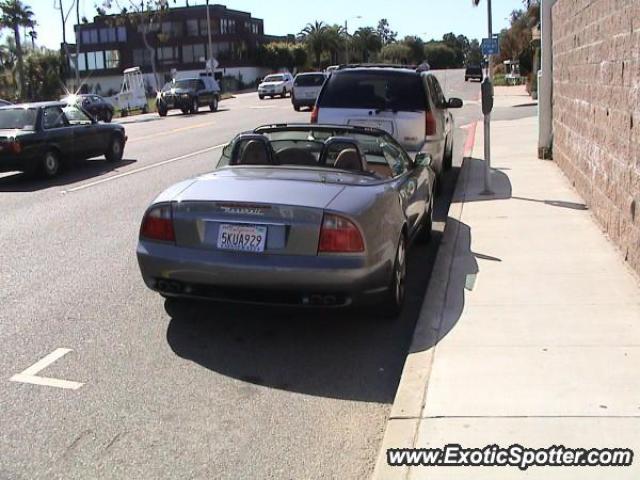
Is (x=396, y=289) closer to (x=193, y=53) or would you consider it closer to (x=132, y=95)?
(x=132, y=95)

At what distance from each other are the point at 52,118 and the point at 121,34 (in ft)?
295

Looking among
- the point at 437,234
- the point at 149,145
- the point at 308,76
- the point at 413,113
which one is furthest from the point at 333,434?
the point at 308,76

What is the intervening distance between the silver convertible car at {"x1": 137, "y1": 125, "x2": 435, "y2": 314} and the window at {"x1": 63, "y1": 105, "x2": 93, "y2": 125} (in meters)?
10.7

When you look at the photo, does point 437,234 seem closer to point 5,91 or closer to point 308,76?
point 308,76

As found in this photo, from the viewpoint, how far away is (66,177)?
48.4 feet

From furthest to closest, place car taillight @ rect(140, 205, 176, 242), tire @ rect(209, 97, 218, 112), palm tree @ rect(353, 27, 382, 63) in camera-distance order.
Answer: palm tree @ rect(353, 27, 382, 63)
tire @ rect(209, 97, 218, 112)
car taillight @ rect(140, 205, 176, 242)

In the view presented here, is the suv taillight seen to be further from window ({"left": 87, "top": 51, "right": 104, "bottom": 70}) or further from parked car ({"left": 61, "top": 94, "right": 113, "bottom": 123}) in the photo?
window ({"left": 87, "top": 51, "right": 104, "bottom": 70})

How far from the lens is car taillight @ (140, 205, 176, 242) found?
5.41 meters

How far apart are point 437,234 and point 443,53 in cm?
13733

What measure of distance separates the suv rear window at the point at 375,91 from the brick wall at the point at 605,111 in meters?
2.13

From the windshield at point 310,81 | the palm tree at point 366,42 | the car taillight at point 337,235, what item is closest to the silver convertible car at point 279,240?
the car taillight at point 337,235

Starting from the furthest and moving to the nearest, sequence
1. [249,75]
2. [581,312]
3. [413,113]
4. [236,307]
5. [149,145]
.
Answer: [249,75], [149,145], [413,113], [236,307], [581,312]

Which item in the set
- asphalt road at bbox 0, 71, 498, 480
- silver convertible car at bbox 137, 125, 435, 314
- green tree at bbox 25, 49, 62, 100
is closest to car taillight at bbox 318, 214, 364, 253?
silver convertible car at bbox 137, 125, 435, 314

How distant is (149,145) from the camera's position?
20.5 m
